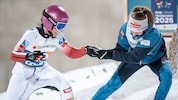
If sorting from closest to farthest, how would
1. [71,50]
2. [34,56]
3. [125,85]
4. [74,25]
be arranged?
[34,56] → [71,50] → [125,85] → [74,25]

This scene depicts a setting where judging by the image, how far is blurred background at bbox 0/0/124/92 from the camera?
4250 millimetres

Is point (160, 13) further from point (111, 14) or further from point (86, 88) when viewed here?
point (111, 14)

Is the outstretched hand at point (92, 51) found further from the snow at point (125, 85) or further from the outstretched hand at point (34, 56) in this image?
the snow at point (125, 85)

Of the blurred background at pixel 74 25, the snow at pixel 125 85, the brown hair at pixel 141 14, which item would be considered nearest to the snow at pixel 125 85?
the snow at pixel 125 85

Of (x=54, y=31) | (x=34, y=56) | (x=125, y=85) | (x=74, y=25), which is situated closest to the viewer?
(x=34, y=56)

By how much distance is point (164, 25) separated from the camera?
301cm

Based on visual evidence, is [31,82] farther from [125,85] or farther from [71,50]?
[125,85]

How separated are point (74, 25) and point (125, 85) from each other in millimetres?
1768

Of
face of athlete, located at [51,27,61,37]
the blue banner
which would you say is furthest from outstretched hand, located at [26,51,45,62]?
the blue banner

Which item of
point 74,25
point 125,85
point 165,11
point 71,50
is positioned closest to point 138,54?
point 71,50

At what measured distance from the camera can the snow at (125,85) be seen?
2396 millimetres

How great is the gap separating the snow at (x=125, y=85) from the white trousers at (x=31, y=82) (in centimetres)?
44

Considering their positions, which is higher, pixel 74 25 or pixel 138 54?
pixel 138 54

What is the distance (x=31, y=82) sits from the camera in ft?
6.58
